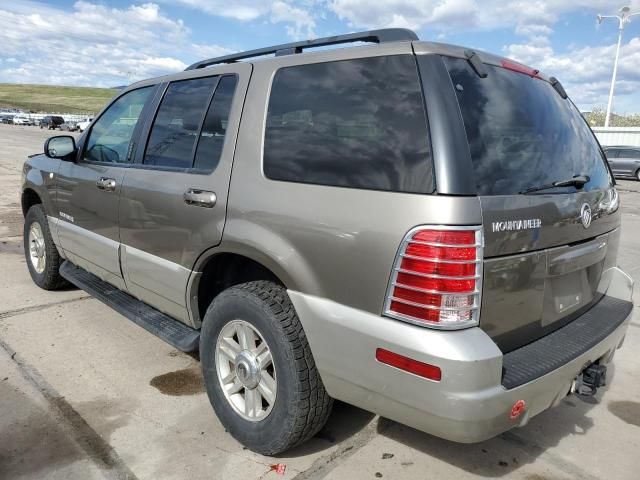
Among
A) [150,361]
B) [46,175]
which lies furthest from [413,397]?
[46,175]

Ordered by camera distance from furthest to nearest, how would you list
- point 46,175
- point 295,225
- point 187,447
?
point 46,175 < point 187,447 < point 295,225

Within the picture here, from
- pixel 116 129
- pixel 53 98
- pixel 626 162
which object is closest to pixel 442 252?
pixel 116 129

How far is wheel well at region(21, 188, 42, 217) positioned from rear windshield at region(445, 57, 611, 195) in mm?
4330

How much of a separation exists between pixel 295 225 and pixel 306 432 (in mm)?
993

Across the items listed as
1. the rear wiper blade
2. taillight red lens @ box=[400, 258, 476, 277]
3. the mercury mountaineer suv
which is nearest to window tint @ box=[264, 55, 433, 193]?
the mercury mountaineer suv

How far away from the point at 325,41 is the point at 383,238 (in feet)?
4.21

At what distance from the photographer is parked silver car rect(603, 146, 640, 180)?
23.2 meters

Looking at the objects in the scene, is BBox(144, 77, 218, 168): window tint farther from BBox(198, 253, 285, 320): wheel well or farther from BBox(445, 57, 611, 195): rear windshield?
BBox(445, 57, 611, 195): rear windshield

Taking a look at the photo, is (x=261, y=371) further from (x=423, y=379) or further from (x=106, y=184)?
(x=106, y=184)

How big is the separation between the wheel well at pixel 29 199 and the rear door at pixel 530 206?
4.36m

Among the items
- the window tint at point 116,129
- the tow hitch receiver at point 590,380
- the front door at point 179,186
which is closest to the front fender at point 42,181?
the window tint at point 116,129

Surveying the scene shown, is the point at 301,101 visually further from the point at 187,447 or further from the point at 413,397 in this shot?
the point at 187,447

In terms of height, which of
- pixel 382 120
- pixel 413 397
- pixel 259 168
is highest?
pixel 382 120

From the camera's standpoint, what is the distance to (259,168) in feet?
8.61
